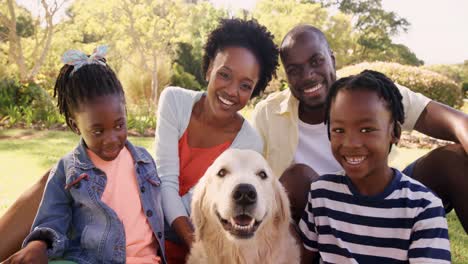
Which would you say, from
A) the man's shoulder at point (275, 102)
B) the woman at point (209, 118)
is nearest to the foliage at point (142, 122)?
the man's shoulder at point (275, 102)

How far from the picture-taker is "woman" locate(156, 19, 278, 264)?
3.14 m

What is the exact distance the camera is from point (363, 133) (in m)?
2.41

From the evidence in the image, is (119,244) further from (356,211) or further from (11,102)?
(11,102)

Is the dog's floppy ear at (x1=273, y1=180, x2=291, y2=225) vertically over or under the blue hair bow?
under

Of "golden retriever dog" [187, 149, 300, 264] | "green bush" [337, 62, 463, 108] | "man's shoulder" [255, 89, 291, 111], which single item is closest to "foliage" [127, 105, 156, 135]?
"green bush" [337, 62, 463, 108]

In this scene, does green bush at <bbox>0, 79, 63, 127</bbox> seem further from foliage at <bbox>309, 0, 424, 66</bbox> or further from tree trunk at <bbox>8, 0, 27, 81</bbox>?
foliage at <bbox>309, 0, 424, 66</bbox>

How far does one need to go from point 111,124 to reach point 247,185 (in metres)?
0.88

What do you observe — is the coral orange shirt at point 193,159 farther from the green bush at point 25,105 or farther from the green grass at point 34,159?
the green bush at point 25,105

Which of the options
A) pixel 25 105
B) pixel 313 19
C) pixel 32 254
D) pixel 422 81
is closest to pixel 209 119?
pixel 32 254

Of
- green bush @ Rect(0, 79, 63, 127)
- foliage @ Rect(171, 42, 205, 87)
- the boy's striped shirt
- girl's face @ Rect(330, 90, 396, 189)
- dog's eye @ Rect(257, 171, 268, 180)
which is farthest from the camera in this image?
foliage @ Rect(171, 42, 205, 87)

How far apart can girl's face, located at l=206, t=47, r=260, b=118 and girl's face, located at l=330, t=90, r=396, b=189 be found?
0.89 meters

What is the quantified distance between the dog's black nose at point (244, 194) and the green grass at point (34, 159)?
255 cm

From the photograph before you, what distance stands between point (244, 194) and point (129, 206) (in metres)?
0.78

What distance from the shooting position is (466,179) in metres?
2.78
